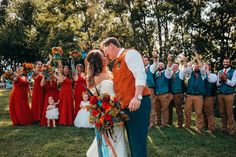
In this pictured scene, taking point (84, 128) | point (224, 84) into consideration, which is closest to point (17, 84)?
point (84, 128)

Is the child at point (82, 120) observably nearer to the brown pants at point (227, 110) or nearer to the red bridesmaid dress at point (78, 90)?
the red bridesmaid dress at point (78, 90)

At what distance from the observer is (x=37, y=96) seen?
38.5ft

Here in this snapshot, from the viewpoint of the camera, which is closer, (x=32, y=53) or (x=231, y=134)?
(x=231, y=134)

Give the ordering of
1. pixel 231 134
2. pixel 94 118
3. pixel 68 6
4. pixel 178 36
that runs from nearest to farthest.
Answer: pixel 94 118, pixel 231 134, pixel 178 36, pixel 68 6

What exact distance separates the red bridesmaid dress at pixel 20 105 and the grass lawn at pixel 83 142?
0.93 m

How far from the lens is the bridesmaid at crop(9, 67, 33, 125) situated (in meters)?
11.4

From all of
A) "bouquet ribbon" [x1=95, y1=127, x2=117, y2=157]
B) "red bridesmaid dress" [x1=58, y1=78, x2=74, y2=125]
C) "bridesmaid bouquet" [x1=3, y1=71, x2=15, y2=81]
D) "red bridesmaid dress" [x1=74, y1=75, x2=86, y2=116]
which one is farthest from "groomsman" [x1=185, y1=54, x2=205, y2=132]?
"bridesmaid bouquet" [x1=3, y1=71, x2=15, y2=81]

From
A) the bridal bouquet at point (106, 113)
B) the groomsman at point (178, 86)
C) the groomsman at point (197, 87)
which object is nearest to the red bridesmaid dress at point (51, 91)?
the groomsman at point (178, 86)

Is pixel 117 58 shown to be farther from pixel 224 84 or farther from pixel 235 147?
pixel 224 84

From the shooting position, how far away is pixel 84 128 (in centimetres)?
1023

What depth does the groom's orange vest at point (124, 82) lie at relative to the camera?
15.0 ft

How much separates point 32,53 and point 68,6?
55.0ft

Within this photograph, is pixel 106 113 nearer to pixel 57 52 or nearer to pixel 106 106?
pixel 106 106

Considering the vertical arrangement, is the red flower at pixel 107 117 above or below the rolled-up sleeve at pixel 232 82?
below
